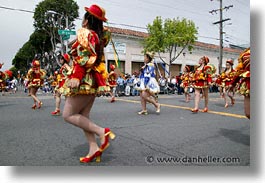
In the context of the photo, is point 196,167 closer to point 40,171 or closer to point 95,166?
point 95,166

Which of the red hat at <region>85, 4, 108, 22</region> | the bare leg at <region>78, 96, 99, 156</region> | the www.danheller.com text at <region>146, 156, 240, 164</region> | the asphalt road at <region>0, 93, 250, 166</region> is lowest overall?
the www.danheller.com text at <region>146, 156, 240, 164</region>

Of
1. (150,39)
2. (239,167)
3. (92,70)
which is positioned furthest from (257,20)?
(150,39)

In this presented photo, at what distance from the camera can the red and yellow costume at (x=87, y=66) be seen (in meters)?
2.33

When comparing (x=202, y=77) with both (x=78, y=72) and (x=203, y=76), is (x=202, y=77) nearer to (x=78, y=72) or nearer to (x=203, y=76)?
(x=203, y=76)

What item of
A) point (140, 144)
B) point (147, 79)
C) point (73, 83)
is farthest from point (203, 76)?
point (73, 83)

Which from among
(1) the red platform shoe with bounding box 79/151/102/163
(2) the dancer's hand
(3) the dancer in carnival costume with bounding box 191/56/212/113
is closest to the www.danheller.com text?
(1) the red platform shoe with bounding box 79/151/102/163

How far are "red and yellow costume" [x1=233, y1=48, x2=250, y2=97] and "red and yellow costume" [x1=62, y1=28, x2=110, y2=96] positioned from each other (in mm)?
1731

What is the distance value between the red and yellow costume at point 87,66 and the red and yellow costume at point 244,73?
1731 millimetres

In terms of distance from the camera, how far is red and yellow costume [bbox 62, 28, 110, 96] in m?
2.33

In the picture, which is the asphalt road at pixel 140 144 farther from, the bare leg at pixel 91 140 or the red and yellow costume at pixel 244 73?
the red and yellow costume at pixel 244 73

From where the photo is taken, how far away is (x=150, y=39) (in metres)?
20.8

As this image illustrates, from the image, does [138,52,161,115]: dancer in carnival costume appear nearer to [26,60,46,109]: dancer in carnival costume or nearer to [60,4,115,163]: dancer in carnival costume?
[60,4,115,163]: dancer in carnival costume

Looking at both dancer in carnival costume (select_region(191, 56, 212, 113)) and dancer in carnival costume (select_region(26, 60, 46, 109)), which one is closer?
dancer in carnival costume (select_region(191, 56, 212, 113))

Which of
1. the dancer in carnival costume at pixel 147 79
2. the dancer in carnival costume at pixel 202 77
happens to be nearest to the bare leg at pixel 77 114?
the dancer in carnival costume at pixel 147 79
